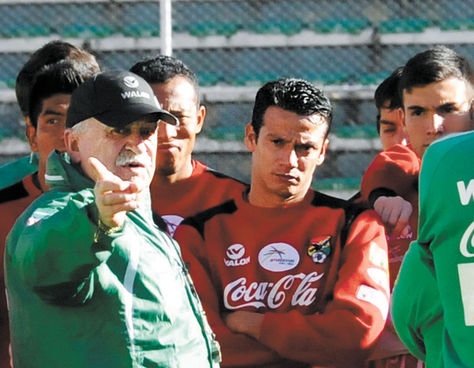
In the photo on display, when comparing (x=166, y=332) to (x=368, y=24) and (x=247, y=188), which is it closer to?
(x=247, y=188)

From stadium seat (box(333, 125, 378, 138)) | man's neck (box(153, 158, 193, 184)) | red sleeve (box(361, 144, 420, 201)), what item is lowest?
stadium seat (box(333, 125, 378, 138))

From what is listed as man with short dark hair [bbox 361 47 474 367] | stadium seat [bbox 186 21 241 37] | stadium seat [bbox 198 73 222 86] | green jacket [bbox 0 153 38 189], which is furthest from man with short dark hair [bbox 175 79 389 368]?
stadium seat [bbox 186 21 241 37]

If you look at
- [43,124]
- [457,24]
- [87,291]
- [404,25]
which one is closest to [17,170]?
[43,124]

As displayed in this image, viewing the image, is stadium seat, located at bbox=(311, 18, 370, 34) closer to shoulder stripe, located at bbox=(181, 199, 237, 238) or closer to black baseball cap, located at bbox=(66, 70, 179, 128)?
shoulder stripe, located at bbox=(181, 199, 237, 238)

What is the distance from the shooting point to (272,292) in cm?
301

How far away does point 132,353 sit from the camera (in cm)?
231

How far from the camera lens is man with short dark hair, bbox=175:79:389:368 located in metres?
2.88

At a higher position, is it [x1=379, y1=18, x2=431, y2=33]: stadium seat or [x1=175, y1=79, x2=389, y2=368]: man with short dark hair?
[x1=175, y1=79, x2=389, y2=368]: man with short dark hair

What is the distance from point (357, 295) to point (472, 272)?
2.43ft

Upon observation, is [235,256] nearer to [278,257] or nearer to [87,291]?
[278,257]

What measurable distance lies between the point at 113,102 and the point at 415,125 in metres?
1.31

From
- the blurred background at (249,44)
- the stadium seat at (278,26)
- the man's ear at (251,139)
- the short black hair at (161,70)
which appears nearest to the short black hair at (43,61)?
the short black hair at (161,70)

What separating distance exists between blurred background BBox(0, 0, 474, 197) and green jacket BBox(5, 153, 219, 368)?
496 cm

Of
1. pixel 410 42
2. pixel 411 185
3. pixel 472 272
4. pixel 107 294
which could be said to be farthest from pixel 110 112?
pixel 410 42
